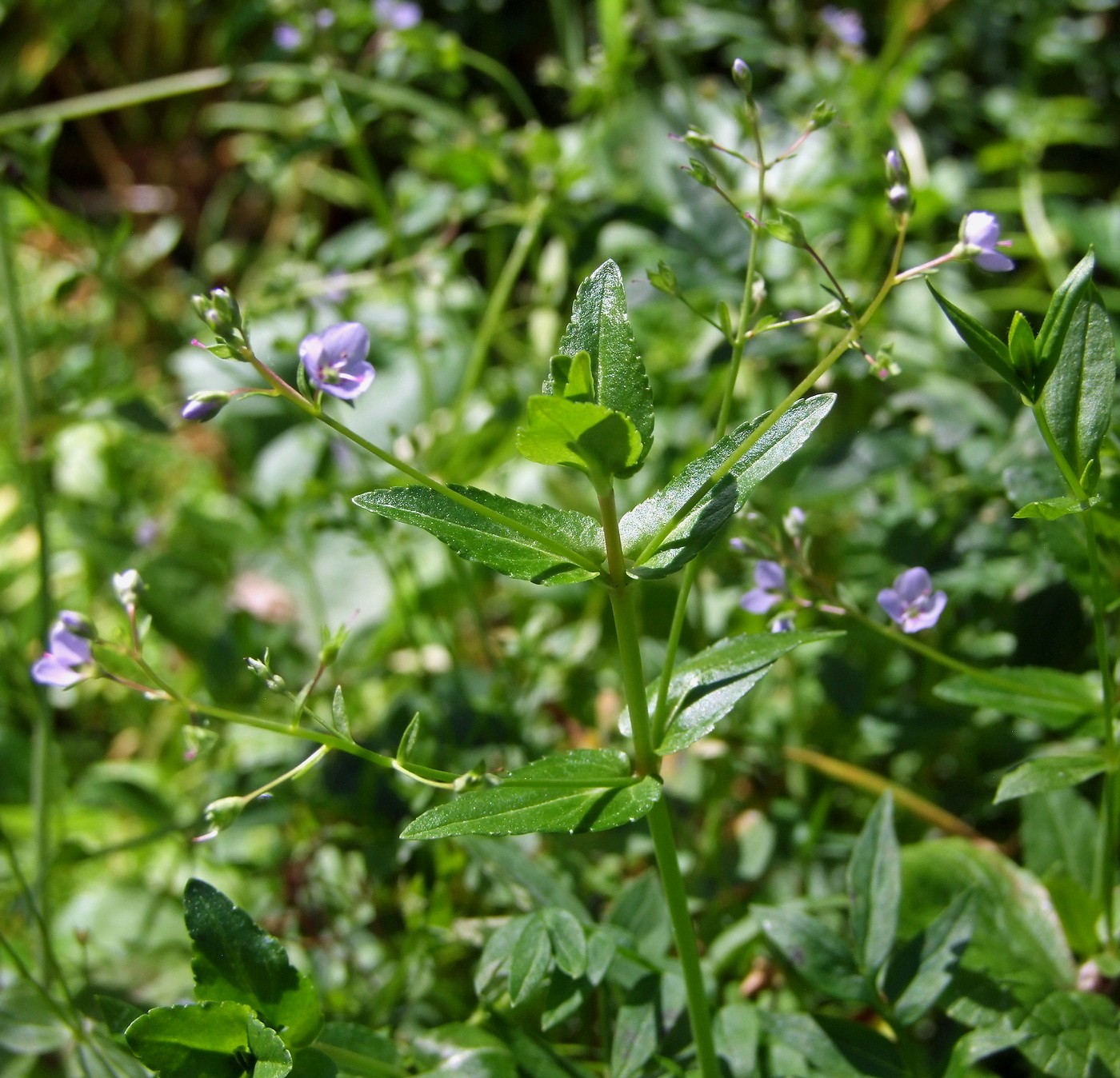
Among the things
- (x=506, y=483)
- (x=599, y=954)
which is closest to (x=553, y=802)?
(x=599, y=954)

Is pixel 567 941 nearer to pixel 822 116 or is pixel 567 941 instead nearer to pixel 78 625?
Result: pixel 78 625

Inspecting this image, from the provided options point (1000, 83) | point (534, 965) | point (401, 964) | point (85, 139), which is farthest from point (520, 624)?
point (85, 139)

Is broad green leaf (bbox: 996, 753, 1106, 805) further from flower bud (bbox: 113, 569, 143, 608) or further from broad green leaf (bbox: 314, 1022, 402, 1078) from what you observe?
flower bud (bbox: 113, 569, 143, 608)

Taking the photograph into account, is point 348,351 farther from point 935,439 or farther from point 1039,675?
point 935,439

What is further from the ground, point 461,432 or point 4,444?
point 461,432

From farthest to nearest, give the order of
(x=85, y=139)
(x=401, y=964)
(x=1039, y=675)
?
(x=85, y=139) < (x=401, y=964) < (x=1039, y=675)

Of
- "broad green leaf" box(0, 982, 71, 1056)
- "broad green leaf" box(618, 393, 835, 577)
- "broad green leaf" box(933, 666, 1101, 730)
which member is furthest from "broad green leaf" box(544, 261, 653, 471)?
"broad green leaf" box(0, 982, 71, 1056)

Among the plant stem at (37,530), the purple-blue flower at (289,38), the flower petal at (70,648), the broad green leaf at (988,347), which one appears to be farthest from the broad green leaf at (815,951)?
the purple-blue flower at (289,38)
